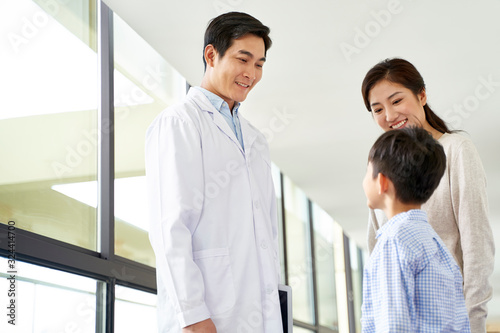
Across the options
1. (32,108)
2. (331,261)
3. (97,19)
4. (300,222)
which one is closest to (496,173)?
(300,222)

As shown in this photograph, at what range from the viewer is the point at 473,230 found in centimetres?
134

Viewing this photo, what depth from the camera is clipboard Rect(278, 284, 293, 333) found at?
1461 mm

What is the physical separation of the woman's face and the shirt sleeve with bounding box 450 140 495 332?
194mm

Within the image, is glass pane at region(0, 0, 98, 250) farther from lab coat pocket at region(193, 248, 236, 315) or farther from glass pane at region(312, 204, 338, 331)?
glass pane at region(312, 204, 338, 331)

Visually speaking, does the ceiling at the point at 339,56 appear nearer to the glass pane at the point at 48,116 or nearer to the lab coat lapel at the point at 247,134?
the glass pane at the point at 48,116

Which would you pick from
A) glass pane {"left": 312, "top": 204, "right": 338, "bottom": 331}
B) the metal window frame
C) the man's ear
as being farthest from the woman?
glass pane {"left": 312, "top": 204, "right": 338, "bottom": 331}

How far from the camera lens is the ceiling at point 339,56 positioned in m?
2.95

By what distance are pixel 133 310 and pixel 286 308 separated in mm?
1569

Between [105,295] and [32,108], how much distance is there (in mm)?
898

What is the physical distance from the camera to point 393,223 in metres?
1.19

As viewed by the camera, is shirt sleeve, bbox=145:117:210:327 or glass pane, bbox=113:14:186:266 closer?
shirt sleeve, bbox=145:117:210:327

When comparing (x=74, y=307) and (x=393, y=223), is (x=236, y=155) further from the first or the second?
(x=74, y=307)

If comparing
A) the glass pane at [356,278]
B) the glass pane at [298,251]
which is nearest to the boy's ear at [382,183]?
the glass pane at [298,251]

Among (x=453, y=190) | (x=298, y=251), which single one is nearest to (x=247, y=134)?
(x=453, y=190)
